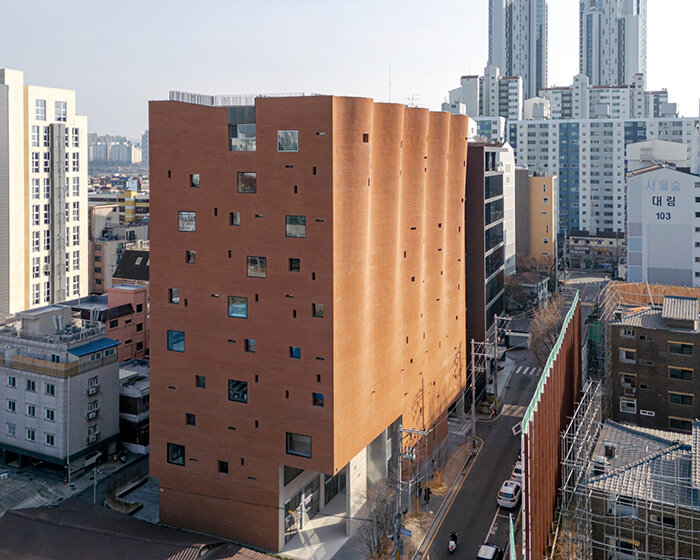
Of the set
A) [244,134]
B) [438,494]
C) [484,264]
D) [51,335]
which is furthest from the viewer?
[484,264]

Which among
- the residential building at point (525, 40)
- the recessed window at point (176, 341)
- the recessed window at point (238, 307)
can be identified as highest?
the residential building at point (525, 40)

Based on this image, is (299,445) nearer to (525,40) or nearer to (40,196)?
(40,196)

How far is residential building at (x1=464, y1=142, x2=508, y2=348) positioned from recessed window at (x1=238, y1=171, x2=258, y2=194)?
24.0 meters

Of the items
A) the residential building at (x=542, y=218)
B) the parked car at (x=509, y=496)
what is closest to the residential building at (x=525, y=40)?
the residential building at (x=542, y=218)

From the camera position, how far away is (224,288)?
34688mm

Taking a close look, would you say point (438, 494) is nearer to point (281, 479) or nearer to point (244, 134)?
point (281, 479)

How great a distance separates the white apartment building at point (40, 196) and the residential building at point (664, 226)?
60582 mm

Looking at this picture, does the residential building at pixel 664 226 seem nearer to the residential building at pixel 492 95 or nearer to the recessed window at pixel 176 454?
the recessed window at pixel 176 454

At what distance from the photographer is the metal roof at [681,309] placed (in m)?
45.2

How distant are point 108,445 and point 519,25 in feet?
603

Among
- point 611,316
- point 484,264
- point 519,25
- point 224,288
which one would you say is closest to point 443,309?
point 484,264

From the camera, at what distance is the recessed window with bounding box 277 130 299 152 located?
32.7 m

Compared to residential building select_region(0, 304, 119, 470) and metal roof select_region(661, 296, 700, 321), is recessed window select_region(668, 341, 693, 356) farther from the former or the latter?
residential building select_region(0, 304, 119, 470)

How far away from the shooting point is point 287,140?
32.9 metres
